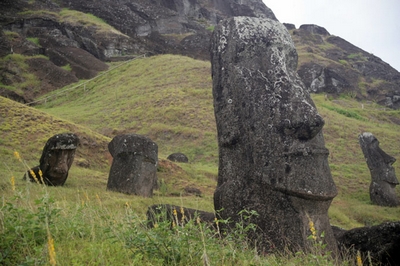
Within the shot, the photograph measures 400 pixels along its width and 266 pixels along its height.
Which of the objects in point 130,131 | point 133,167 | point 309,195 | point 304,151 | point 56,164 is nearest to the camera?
point 309,195

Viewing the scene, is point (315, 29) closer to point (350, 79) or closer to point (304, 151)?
point (350, 79)

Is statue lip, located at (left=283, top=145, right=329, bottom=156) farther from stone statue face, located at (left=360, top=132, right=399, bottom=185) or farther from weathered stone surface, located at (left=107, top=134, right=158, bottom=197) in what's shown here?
stone statue face, located at (left=360, top=132, right=399, bottom=185)

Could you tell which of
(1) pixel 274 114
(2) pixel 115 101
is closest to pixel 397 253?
(1) pixel 274 114

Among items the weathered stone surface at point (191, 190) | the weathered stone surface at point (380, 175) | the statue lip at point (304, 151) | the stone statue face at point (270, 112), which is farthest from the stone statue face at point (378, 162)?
the statue lip at point (304, 151)

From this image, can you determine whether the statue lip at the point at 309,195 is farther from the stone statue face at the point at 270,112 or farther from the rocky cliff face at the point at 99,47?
the rocky cliff face at the point at 99,47

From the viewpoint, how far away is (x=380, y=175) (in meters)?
14.7

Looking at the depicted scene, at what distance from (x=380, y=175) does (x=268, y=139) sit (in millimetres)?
11187

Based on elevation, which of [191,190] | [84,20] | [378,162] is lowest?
[191,190]

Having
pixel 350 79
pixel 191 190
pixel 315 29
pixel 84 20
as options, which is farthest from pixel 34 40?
pixel 315 29

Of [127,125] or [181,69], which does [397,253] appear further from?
[181,69]

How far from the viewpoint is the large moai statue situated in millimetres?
4789

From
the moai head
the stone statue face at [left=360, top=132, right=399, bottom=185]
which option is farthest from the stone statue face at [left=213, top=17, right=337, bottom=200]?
the stone statue face at [left=360, top=132, right=399, bottom=185]

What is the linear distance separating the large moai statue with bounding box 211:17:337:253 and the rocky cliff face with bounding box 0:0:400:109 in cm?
2906

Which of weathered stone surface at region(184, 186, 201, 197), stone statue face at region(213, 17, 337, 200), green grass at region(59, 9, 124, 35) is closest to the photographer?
stone statue face at region(213, 17, 337, 200)
